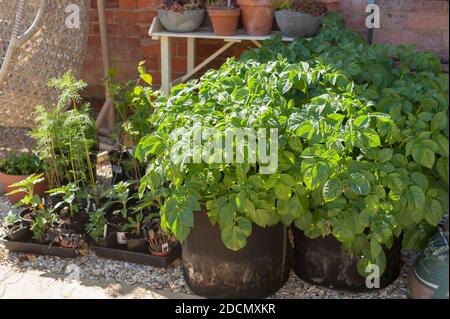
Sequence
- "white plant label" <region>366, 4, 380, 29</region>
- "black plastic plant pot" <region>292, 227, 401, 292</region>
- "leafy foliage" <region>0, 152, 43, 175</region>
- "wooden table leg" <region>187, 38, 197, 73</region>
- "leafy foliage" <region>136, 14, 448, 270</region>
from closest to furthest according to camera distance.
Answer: "leafy foliage" <region>136, 14, 448, 270</region> → "black plastic plant pot" <region>292, 227, 401, 292</region> → "white plant label" <region>366, 4, 380, 29</region> → "leafy foliage" <region>0, 152, 43, 175</region> → "wooden table leg" <region>187, 38, 197, 73</region>

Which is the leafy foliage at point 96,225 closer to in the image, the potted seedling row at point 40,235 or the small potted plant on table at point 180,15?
the potted seedling row at point 40,235

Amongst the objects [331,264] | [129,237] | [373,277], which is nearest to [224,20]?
[129,237]

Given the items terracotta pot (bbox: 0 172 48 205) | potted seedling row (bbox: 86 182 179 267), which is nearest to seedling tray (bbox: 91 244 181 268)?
potted seedling row (bbox: 86 182 179 267)

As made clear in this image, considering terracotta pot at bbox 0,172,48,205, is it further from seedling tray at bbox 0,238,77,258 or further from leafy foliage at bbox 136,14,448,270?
leafy foliage at bbox 136,14,448,270

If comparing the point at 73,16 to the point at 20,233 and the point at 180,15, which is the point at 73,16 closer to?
the point at 180,15

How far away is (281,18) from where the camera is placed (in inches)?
130

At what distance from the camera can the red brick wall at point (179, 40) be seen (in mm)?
3258

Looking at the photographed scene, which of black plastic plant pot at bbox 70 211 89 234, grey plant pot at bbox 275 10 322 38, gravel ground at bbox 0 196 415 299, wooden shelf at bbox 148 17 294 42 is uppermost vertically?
grey plant pot at bbox 275 10 322 38

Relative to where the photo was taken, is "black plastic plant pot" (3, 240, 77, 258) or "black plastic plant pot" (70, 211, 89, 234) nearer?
"black plastic plant pot" (3, 240, 77, 258)

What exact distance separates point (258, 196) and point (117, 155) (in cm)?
142

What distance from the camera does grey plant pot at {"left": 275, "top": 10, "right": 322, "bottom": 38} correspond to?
3.27m

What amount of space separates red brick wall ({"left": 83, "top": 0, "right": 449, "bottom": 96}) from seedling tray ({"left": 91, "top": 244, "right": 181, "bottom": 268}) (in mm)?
1351

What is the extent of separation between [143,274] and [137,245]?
0.50 ft

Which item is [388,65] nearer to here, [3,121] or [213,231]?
[213,231]
